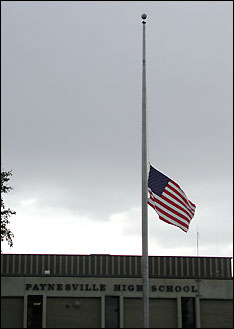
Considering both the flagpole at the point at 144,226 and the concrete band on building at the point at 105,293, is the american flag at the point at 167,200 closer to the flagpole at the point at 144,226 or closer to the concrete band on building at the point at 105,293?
the flagpole at the point at 144,226

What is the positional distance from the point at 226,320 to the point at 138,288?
466 centimetres

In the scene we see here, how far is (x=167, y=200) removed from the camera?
22.2 m

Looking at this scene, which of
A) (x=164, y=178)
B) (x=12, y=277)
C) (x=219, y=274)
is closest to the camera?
(x=164, y=178)

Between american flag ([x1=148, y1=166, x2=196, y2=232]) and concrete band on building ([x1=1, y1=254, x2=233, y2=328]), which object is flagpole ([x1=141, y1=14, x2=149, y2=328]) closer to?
american flag ([x1=148, y1=166, x2=196, y2=232])

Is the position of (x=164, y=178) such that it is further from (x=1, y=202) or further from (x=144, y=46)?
(x=1, y=202)

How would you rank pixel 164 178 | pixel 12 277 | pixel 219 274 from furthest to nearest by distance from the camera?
pixel 219 274 → pixel 12 277 → pixel 164 178

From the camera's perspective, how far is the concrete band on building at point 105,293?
91.2 ft

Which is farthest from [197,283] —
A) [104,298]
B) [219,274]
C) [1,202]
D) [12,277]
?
[1,202]

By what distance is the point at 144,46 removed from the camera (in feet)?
73.9

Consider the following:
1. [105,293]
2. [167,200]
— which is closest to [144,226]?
[167,200]

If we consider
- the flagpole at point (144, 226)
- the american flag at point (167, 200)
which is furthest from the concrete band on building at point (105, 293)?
the flagpole at point (144, 226)

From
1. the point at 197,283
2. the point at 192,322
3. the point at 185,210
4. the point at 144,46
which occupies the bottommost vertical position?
the point at 192,322

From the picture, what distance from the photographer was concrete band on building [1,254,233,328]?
2781 cm

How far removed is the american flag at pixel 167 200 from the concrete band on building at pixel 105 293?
277 inches
